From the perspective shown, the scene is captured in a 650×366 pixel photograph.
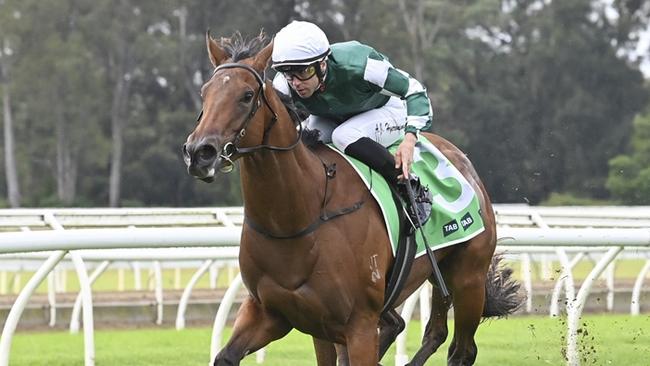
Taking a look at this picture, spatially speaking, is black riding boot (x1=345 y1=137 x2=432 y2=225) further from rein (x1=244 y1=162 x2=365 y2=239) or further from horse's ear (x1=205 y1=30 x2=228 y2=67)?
horse's ear (x1=205 y1=30 x2=228 y2=67)

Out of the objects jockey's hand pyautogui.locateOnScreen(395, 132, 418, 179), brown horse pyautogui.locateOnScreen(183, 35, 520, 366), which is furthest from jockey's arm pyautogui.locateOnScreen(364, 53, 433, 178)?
brown horse pyautogui.locateOnScreen(183, 35, 520, 366)

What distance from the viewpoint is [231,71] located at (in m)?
3.88

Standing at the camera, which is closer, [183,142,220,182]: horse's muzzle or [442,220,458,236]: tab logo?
[183,142,220,182]: horse's muzzle

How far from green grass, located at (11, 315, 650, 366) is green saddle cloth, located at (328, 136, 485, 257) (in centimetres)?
118

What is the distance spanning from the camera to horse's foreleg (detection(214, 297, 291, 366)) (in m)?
4.27

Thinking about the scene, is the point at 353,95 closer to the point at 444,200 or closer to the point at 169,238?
Result: the point at 444,200

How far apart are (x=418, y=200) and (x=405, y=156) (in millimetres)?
231

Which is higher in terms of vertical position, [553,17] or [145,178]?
[553,17]

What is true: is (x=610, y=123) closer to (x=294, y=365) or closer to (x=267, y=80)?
(x=294, y=365)

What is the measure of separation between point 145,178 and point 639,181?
55.9ft

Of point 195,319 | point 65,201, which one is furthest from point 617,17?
point 195,319

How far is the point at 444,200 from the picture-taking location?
16.7 ft

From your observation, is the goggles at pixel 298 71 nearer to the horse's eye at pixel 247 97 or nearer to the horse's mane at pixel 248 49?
the horse's mane at pixel 248 49

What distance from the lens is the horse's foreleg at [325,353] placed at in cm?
473
